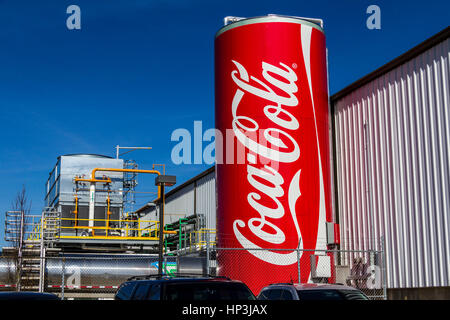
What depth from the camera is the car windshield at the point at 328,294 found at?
12484 mm

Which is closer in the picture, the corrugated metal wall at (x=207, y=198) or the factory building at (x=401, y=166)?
the factory building at (x=401, y=166)

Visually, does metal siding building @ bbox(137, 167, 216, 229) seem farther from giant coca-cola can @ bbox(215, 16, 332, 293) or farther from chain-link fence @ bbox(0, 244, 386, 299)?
giant coca-cola can @ bbox(215, 16, 332, 293)

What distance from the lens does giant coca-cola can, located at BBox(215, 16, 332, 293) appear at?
69.4 ft

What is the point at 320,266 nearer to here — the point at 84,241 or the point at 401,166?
the point at 401,166

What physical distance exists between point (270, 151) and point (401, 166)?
472 centimetres

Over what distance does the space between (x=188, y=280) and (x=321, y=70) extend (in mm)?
14542

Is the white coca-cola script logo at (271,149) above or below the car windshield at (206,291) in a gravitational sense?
above

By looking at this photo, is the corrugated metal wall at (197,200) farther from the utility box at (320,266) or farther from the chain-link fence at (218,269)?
the utility box at (320,266)

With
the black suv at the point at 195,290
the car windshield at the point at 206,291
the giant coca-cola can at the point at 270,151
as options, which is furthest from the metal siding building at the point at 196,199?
the car windshield at the point at 206,291

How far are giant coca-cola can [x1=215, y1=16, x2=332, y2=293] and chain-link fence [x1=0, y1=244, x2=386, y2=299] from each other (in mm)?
55

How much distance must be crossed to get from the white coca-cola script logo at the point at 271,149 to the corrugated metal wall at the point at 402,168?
11.0ft

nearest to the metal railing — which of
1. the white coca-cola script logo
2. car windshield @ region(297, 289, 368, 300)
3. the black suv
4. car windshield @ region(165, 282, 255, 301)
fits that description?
the white coca-cola script logo
